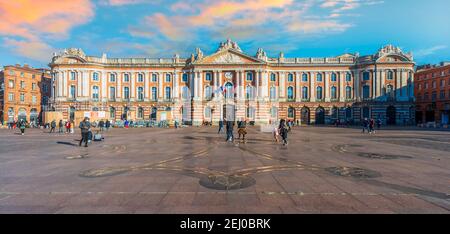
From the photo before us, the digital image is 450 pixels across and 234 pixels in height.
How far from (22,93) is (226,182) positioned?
79492mm

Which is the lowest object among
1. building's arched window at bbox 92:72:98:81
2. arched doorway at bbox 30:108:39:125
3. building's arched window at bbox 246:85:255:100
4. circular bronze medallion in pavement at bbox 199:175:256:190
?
circular bronze medallion in pavement at bbox 199:175:256:190

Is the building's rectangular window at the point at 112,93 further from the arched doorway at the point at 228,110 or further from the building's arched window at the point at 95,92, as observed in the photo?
the arched doorway at the point at 228,110

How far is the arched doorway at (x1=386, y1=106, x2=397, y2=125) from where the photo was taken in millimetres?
54719

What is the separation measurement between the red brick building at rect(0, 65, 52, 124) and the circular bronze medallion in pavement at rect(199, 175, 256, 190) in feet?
222

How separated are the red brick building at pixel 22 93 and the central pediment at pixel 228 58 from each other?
46.6m

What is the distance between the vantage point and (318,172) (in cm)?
792

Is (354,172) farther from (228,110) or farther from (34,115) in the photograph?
(34,115)

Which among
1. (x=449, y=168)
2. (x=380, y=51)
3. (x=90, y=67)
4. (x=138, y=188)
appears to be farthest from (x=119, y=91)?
(x=380, y=51)

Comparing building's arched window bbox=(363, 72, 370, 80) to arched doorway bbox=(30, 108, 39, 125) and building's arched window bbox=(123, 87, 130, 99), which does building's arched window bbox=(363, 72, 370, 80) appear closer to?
building's arched window bbox=(123, 87, 130, 99)

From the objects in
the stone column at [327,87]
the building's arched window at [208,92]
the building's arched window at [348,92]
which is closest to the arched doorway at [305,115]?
the stone column at [327,87]

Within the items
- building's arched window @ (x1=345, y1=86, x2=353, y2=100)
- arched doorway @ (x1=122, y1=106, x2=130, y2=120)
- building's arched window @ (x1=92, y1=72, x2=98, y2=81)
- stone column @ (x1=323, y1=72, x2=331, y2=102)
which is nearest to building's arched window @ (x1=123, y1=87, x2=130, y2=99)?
arched doorway @ (x1=122, y1=106, x2=130, y2=120)

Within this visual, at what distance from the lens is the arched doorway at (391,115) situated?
54719 mm

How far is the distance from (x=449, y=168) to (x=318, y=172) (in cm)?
553
